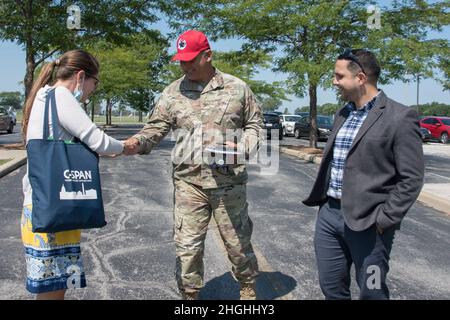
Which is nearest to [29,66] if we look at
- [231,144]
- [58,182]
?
[231,144]

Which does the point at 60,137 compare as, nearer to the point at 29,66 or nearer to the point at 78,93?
the point at 78,93

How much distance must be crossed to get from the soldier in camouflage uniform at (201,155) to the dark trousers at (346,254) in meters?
0.59

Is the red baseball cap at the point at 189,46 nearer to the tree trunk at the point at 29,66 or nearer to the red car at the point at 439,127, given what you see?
the tree trunk at the point at 29,66

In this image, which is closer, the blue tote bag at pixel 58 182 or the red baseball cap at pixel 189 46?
the blue tote bag at pixel 58 182

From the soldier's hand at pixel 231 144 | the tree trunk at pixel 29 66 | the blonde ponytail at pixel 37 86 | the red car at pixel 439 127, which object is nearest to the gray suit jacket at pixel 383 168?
the soldier's hand at pixel 231 144

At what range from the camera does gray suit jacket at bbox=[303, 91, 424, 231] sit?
8.24 ft

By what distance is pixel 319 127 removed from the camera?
25.2 meters

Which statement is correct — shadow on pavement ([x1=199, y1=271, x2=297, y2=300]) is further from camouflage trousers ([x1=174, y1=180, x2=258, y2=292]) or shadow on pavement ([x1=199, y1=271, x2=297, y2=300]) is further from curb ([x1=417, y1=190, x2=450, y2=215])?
curb ([x1=417, y1=190, x2=450, y2=215])

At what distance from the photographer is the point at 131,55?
3344 centimetres

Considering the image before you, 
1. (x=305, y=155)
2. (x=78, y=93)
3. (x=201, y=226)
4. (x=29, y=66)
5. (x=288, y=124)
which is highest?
(x=29, y=66)

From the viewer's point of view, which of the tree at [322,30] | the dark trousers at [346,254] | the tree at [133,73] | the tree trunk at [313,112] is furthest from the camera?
the tree at [133,73]

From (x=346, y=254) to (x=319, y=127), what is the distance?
22.8 metres

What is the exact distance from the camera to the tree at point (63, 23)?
13.7 metres
